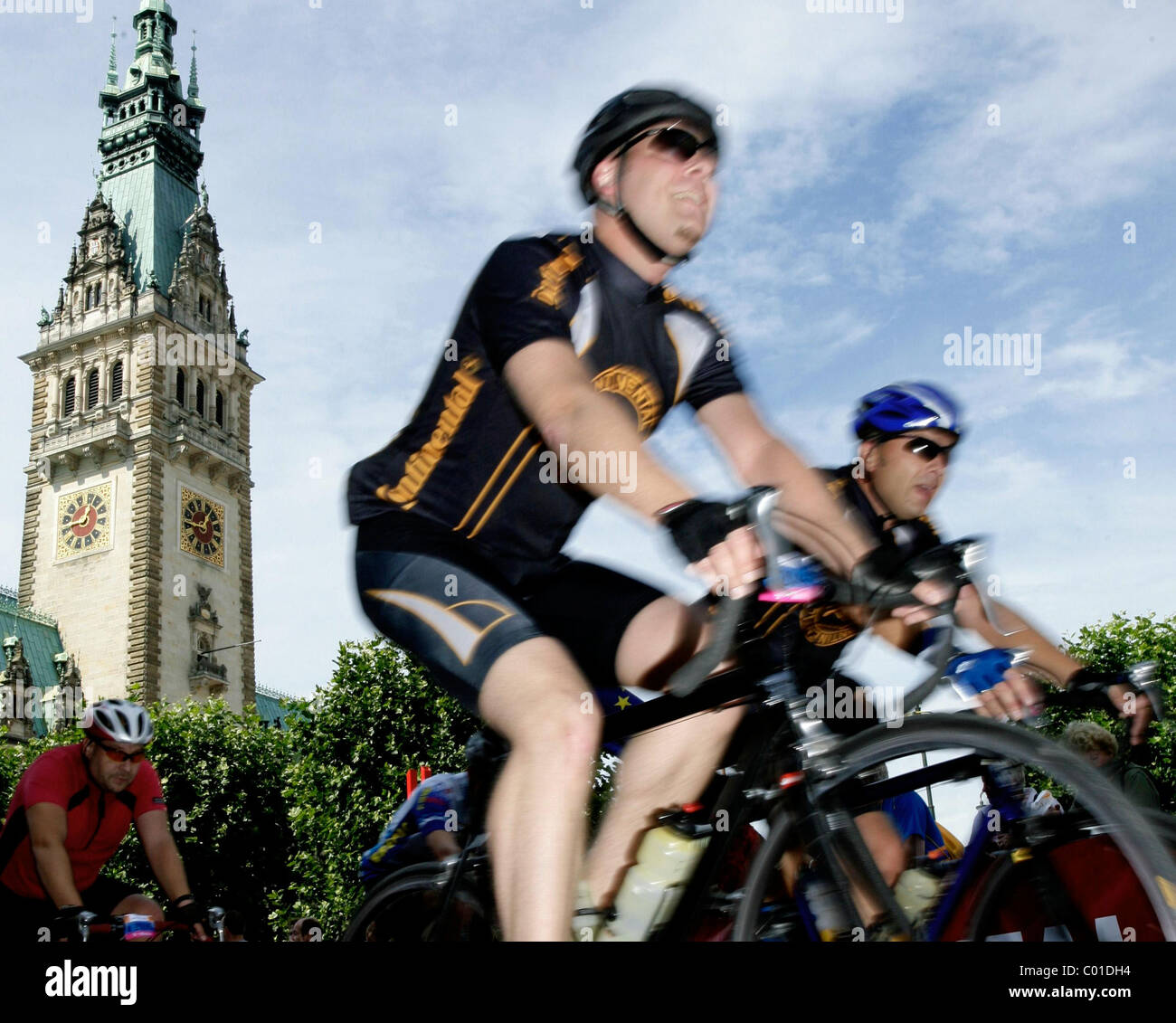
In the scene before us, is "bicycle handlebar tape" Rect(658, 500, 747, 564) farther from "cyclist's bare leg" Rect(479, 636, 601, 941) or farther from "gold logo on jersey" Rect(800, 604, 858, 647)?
"gold logo on jersey" Rect(800, 604, 858, 647)

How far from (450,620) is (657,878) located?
0.84 metres

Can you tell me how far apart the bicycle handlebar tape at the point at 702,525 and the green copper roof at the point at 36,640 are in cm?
7179

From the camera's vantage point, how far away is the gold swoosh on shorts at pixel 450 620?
282 centimetres

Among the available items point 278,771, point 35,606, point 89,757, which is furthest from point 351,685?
point 35,606

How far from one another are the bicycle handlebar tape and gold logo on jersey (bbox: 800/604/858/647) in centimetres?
149

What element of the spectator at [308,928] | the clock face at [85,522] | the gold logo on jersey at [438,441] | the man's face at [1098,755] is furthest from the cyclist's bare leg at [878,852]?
the clock face at [85,522]

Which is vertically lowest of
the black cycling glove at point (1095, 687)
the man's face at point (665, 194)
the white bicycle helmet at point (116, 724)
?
the black cycling glove at point (1095, 687)

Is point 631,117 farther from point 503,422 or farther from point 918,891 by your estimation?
point 918,891

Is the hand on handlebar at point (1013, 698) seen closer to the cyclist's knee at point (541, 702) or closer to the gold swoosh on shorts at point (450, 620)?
the cyclist's knee at point (541, 702)

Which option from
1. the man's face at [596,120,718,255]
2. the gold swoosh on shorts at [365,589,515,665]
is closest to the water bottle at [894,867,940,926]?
the gold swoosh on shorts at [365,589,515,665]

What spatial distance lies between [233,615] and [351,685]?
4718cm

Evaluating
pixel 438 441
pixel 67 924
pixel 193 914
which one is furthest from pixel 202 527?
pixel 438 441

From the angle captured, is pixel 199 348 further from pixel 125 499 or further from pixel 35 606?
pixel 35 606

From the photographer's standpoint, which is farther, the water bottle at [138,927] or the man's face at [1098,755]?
the man's face at [1098,755]
